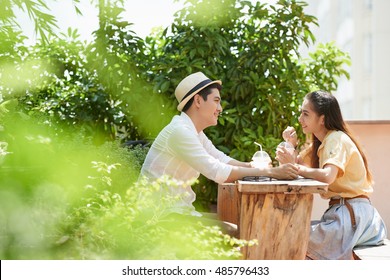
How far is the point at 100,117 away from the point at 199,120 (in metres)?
2.07

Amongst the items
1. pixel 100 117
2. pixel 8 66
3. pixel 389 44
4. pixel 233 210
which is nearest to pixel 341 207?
pixel 233 210

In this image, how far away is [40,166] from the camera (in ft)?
8.81

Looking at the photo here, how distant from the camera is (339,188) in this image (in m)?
3.23

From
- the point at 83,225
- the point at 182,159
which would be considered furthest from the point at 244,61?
the point at 83,225

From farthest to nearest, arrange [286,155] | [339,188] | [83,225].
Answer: [339,188], [286,155], [83,225]

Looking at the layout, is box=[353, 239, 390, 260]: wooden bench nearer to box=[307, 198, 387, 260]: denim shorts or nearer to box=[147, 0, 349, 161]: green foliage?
box=[307, 198, 387, 260]: denim shorts

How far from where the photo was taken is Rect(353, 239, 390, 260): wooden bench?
9.50 ft

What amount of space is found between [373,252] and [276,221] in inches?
25.6

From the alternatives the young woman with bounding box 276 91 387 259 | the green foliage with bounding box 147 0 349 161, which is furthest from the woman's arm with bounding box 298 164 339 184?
the green foliage with bounding box 147 0 349 161

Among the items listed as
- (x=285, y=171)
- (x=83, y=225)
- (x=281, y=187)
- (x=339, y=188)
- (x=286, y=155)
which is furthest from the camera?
(x=339, y=188)

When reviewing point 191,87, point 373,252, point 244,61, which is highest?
point 244,61

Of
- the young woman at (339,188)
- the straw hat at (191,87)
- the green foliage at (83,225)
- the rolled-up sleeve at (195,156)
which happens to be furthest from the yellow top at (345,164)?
the green foliage at (83,225)

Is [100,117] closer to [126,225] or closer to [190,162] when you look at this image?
[190,162]

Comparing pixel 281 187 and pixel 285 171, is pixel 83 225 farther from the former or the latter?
pixel 285 171
